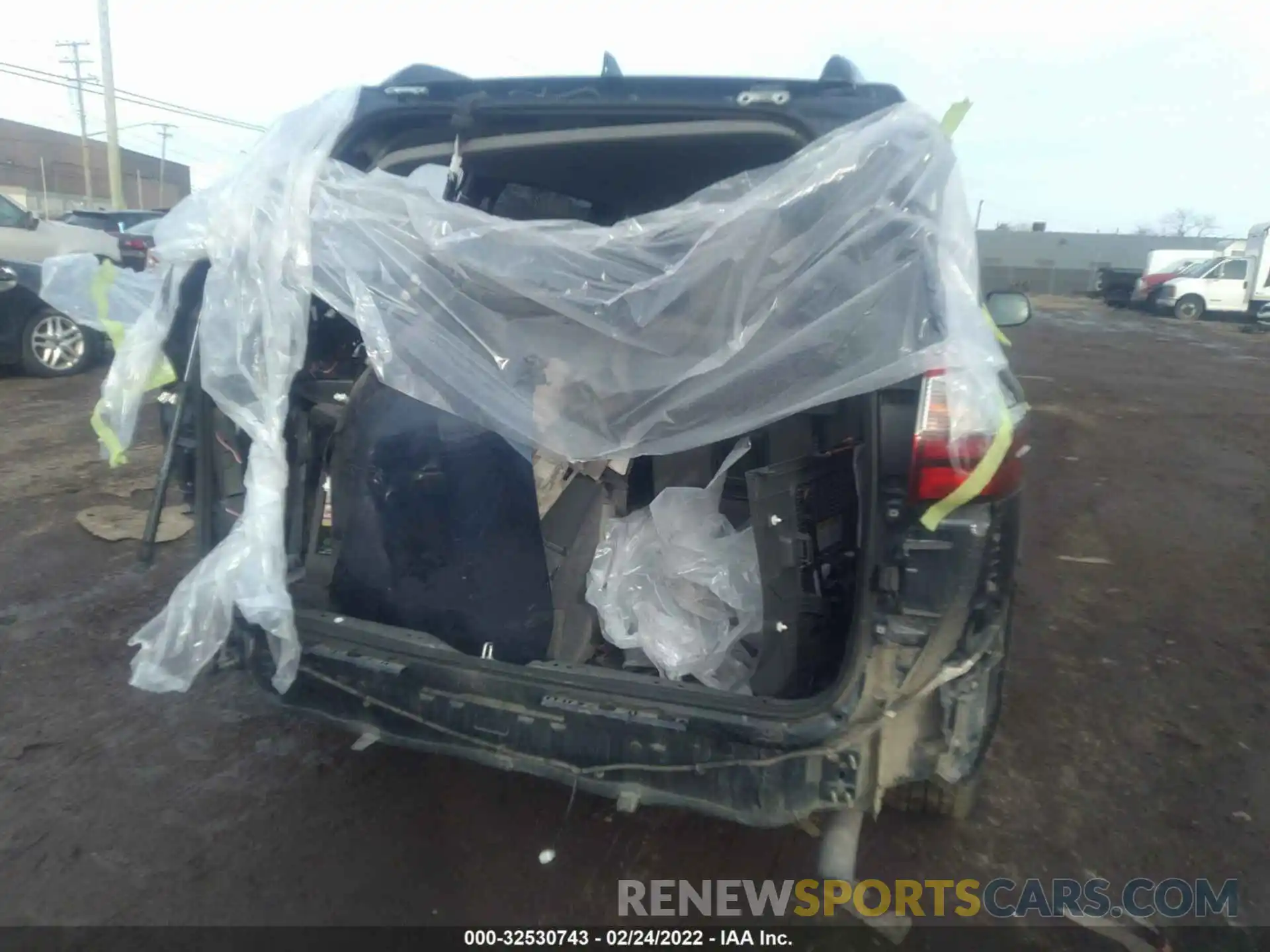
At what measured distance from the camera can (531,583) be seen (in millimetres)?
2537

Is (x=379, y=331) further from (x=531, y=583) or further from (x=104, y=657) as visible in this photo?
(x=104, y=657)

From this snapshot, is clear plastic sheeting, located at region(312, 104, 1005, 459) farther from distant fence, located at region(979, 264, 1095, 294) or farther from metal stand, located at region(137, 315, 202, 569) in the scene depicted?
distant fence, located at region(979, 264, 1095, 294)

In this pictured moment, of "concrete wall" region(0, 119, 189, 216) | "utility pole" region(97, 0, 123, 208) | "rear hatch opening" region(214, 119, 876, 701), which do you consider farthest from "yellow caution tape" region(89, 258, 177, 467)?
"concrete wall" region(0, 119, 189, 216)

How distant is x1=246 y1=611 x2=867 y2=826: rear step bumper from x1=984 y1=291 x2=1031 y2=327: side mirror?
5.09 feet

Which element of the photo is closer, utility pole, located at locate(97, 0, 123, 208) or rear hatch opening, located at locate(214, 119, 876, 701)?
rear hatch opening, located at locate(214, 119, 876, 701)

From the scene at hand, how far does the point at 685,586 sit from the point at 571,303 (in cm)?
90

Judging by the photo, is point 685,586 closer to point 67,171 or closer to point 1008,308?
point 1008,308

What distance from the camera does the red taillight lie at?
1.94 metres

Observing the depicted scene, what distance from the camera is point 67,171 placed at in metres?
50.1

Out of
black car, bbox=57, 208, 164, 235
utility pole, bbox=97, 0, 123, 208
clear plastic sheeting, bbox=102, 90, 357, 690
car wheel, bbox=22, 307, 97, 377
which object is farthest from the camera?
utility pole, bbox=97, 0, 123, 208

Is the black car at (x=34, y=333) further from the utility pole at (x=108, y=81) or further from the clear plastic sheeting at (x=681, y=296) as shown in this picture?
the utility pole at (x=108, y=81)

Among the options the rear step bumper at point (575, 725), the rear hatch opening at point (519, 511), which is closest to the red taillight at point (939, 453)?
the rear hatch opening at point (519, 511)

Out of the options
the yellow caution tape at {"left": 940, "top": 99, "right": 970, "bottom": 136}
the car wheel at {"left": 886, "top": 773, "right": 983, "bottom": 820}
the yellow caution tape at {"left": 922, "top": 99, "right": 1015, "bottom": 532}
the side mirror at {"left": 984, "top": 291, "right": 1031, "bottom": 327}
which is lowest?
the car wheel at {"left": 886, "top": 773, "right": 983, "bottom": 820}

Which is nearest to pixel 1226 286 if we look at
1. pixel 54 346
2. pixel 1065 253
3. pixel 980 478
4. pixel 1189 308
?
pixel 1189 308
